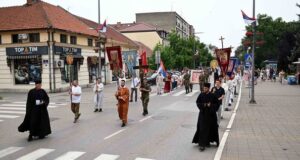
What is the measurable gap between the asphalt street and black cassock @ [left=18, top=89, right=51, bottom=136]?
313 millimetres

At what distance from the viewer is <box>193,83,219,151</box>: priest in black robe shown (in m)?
9.37

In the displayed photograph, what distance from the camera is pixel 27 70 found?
31.2 meters

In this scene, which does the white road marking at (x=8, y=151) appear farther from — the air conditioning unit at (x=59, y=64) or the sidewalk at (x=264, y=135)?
the air conditioning unit at (x=59, y=64)

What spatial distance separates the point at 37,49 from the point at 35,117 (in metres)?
20.5

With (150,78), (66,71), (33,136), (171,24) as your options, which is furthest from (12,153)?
(171,24)

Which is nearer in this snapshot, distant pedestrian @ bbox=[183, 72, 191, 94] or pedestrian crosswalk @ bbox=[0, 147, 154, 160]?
pedestrian crosswalk @ bbox=[0, 147, 154, 160]

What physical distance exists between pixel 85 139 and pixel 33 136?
1.59 metres

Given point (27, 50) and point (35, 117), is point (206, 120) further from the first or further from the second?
point (27, 50)

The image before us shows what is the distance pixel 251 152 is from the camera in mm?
9125

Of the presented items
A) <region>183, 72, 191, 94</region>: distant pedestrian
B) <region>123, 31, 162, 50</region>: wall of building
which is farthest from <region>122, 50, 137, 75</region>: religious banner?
<region>123, 31, 162, 50</region>: wall of building

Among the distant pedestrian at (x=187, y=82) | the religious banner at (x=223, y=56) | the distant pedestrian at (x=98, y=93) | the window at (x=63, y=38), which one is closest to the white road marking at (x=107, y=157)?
the religious banner at (x=223, y=56)

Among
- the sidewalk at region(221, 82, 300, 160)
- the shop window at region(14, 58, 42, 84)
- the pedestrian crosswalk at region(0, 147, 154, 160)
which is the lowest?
the sidewalk at region(221, 82, 300, 160)

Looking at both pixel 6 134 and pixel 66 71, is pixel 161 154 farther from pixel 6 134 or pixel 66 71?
pixel 66 71

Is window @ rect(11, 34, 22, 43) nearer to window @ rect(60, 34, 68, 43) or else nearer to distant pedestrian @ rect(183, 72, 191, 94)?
window @ rect(60, 34, 68, 43)
